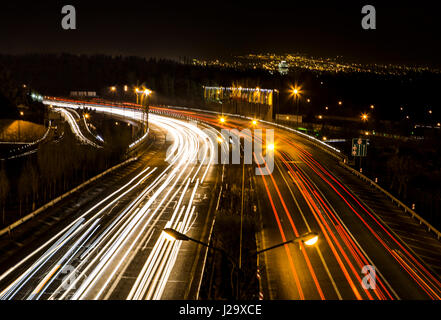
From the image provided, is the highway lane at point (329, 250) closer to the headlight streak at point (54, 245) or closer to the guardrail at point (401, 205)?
the guardrail at point (401, 205)

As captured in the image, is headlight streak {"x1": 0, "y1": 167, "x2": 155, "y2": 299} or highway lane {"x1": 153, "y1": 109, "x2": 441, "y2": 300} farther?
headlight streak {"x1": 0, "y1": 167, "x2": 155, "y2": 299}

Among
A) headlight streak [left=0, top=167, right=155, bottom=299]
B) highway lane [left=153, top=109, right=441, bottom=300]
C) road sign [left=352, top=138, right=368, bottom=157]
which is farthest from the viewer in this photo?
road sign [left=352, top=138, right=368, bottom=157]

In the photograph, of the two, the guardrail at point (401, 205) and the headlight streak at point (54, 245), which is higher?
the guardrail at point (401, 205)

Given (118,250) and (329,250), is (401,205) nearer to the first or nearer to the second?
(329,250)

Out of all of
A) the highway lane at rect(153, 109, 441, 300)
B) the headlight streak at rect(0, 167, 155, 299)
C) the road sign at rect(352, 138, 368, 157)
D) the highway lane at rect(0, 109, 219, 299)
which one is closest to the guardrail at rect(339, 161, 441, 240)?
the road sign at rect(352, 138, 368, 157)

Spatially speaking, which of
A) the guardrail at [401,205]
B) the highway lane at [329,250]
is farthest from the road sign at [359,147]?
the highway lane at [329,250]

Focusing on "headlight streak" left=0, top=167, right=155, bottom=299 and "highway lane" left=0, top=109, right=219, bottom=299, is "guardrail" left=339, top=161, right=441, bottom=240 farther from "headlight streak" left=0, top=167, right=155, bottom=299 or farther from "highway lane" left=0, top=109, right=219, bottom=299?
"headlight streak" left=0, top=167, right=155, bottom=299

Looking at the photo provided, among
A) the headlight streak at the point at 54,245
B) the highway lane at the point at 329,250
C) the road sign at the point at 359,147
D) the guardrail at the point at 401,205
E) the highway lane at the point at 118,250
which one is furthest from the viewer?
the road sign at the point at 359,147
